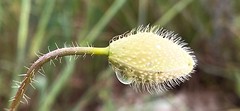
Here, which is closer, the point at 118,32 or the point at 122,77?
the point at 122,77

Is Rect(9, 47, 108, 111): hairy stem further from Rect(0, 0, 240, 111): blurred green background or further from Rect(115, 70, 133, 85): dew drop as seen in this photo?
Rect(0, 0, 240, 111): blurred green background

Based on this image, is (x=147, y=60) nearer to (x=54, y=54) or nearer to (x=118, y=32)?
(x=54, y=54)

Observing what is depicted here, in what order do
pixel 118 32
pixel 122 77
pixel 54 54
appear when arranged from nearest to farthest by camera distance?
pixel 54 54 < pixel 122 77 < pixel 118 32

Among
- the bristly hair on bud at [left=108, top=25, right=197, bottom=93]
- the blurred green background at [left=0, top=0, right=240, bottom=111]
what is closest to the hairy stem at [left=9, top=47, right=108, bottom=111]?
the bristly hair on bud at [left=108, top=25, right=197, bottom=93]

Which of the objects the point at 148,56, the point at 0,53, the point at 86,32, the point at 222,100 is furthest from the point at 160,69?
the point at 0,53

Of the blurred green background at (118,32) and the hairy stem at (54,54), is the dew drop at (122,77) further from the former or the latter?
the blurred green background at (118,32)

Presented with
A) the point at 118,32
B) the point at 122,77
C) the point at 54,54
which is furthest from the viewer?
the point at 118,32

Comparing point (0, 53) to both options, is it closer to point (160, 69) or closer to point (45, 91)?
point (45, 91)

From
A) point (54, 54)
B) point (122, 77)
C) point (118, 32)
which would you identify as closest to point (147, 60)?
point (122, 77)
